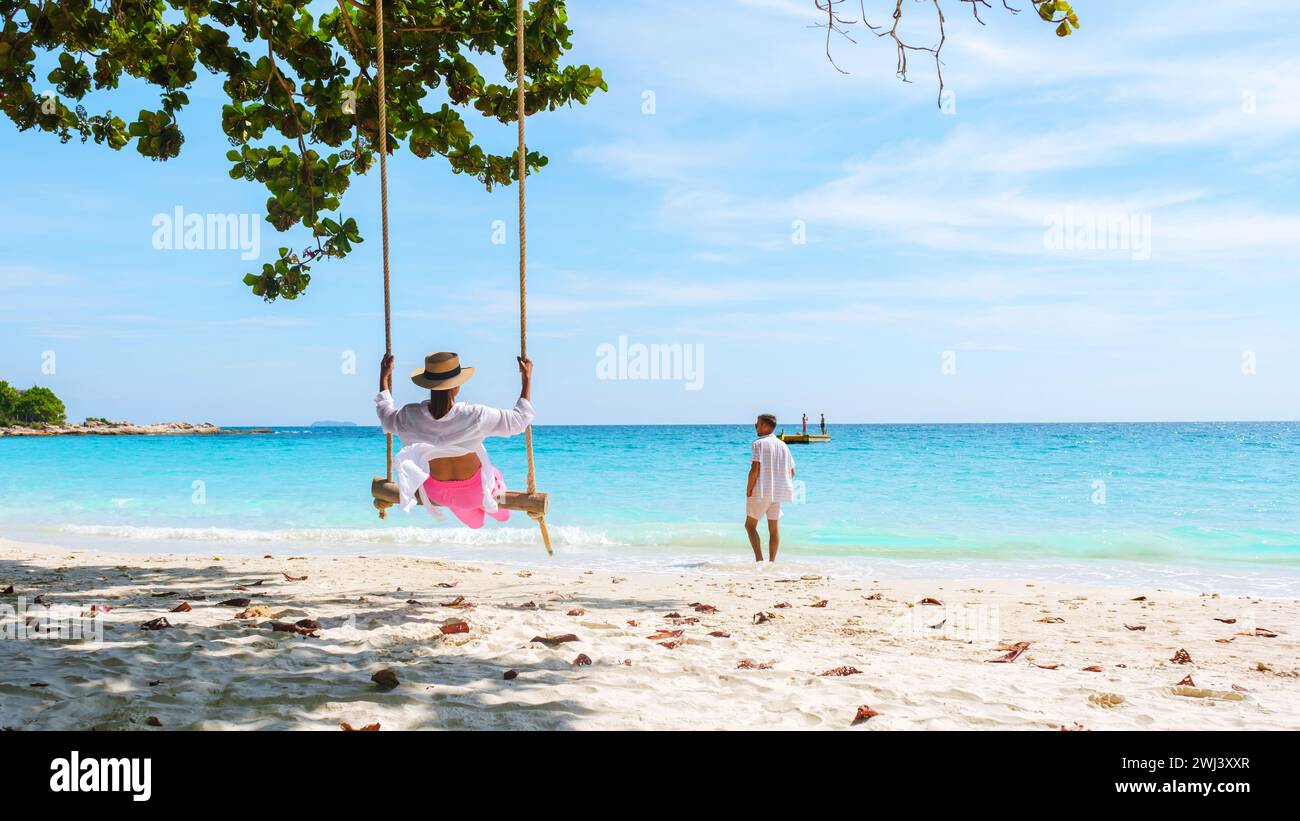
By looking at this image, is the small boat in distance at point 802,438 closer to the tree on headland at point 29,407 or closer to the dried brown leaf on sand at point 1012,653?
the dried brown leaf on sand at point 1012,653

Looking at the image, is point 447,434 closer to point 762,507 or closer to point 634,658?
point 634,658

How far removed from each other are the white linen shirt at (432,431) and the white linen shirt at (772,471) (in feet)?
14.7

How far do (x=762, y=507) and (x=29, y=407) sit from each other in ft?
281

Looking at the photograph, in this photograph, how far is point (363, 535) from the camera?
1324 centimetres

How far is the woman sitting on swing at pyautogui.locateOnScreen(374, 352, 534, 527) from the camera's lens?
5.15m

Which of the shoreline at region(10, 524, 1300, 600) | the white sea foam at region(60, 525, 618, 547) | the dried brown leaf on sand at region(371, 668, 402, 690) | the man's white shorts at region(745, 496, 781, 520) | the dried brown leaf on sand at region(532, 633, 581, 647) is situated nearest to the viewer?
the dried brown leaf on sand at region(371, 668, 402, 690)

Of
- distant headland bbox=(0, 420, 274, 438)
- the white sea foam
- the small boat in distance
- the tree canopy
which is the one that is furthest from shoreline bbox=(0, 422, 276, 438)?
the tree canopy

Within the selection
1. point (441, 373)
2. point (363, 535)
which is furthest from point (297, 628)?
point (363, 535)

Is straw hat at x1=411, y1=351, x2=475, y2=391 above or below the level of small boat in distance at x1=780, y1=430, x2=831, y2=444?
above

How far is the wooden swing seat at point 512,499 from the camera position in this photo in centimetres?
505

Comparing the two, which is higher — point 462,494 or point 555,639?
point 462,494

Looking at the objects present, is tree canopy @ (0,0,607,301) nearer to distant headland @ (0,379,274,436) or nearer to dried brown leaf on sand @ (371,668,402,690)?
dried brown leaf on sand @ (371,668,402,690)

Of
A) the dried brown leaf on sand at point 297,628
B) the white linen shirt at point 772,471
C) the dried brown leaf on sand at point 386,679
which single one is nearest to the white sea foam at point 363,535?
the white linen shirt at point 772,471
